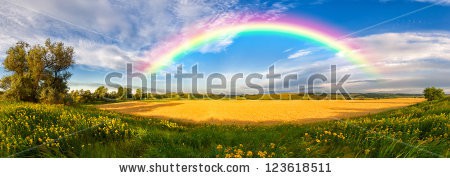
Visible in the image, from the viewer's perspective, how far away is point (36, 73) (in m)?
30.1

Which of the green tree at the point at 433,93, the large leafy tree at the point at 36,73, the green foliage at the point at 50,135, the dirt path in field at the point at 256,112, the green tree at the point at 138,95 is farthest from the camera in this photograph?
the green tree at the point at 138,95

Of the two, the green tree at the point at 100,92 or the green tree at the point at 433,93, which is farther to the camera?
the green tree at the point at 100,92

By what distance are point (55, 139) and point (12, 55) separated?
103 ft

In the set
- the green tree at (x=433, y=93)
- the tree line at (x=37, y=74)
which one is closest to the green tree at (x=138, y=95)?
the tree line at (x=37, y=74)

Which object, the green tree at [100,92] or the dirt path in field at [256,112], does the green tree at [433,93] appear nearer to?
the dirt path in field at [256,112]

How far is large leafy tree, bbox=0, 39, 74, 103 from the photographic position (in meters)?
29.6

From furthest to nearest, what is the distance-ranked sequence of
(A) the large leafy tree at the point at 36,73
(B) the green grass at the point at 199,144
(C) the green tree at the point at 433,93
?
(C) the green tree at the point at 433,93
(A) the large leafy tree at the point at 36,73
(B) the green grass at the point at 199,144

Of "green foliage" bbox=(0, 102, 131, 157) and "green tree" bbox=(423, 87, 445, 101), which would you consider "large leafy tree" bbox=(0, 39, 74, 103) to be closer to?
"green foliage" bbox=(0, 102, 131, 157)

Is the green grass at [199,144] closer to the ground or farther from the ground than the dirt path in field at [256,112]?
farther from the ground

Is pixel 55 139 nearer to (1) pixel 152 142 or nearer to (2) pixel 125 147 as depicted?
(2) pixel 125 147

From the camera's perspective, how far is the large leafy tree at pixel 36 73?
2962 centimetres

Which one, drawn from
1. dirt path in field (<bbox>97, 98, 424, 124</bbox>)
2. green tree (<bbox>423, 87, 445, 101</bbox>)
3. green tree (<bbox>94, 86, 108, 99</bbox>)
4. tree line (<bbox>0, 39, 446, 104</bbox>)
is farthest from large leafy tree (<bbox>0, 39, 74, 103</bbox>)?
green tree (<bbox>423, 87, 445, 101</bbox>)

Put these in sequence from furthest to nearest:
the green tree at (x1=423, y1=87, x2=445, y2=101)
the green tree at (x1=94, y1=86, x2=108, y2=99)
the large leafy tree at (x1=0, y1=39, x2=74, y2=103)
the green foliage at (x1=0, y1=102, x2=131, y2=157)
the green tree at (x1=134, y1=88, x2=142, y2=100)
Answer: the green tree at (x1=134, y1=88, x2=142, y2=100) → the green tree at (x1=94, y1=86, x2=108, y2=99) → the green tree at (x1=423, y1=87, x2=445, y2=101) → the large leafy tree at (x1=0, y1=39, x2=74, y2=103) → the green foliage at (x1=0, y1=102, x2=131, y2=157)

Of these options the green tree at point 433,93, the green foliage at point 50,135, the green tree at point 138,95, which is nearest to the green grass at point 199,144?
the green foliage at point 50,135
